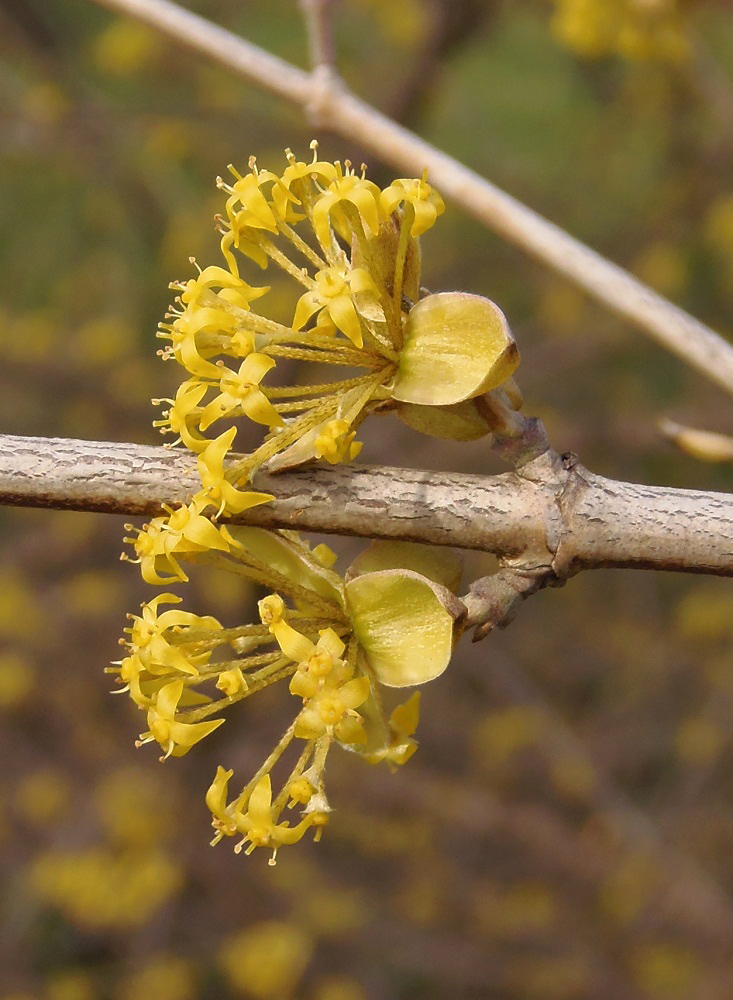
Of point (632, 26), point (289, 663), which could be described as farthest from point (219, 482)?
point (632, 26)

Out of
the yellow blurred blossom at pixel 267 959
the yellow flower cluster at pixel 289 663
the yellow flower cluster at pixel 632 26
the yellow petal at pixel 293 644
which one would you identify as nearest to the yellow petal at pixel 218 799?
the yellow flower cluster at pixel 289 663

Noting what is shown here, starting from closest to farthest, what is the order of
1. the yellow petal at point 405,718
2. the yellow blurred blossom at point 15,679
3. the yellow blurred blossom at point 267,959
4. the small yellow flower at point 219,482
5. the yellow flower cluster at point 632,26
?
1. the small yellow flower at point 219,482
2. the yellow petal at point 405,718
3. the yellow flower cluster at point 632,26
4. the yellow blurred blossom at point 267,959
5. the yellow blurred blossom at point 15,679

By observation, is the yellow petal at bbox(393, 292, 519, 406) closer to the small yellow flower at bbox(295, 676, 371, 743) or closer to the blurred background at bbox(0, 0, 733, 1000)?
the small yellow flower at bbox(295, 676, 371, 743)

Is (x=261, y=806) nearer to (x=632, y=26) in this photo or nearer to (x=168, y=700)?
(x=168, y=700)

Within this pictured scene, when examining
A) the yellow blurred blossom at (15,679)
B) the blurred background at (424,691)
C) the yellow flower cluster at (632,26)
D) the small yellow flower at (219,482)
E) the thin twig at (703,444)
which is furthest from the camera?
the yellow blurred blossom at (15,679)

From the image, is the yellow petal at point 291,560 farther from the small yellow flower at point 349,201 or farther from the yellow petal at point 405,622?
the small yellow flower at point 349,201

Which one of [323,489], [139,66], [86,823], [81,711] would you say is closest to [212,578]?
[81,711]

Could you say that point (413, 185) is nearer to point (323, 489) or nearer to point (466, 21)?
point (323, 489)
